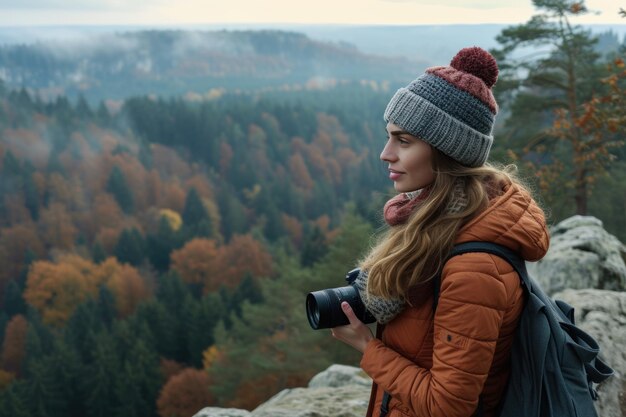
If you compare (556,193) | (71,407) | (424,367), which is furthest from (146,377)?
(424,367)

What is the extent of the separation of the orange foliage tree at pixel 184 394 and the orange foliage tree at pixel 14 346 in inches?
769

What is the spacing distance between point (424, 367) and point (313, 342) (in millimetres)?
16271

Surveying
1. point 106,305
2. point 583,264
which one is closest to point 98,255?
point 106,305

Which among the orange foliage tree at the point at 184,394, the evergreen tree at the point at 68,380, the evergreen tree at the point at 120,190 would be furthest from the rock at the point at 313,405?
the evergreen tree at the point at 120,190

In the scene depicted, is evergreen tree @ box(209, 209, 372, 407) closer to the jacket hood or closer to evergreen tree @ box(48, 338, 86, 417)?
evergreen tree @ box(48, 338, 86, 417)

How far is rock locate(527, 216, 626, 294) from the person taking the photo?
6.35 m

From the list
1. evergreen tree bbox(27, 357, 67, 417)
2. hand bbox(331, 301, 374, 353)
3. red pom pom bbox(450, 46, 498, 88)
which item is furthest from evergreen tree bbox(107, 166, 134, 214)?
red pom pom bbox(450, 46, 498, 88)

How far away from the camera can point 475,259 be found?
1797mm

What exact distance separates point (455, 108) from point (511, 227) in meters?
0.43

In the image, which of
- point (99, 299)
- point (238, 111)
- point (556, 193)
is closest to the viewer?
point (556, 193)

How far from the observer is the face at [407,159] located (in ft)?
6.61

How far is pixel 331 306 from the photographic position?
→ 2143mm

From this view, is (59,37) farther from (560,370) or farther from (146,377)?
(560,370)

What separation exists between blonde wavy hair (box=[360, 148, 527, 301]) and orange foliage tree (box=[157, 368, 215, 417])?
92.6 ft
